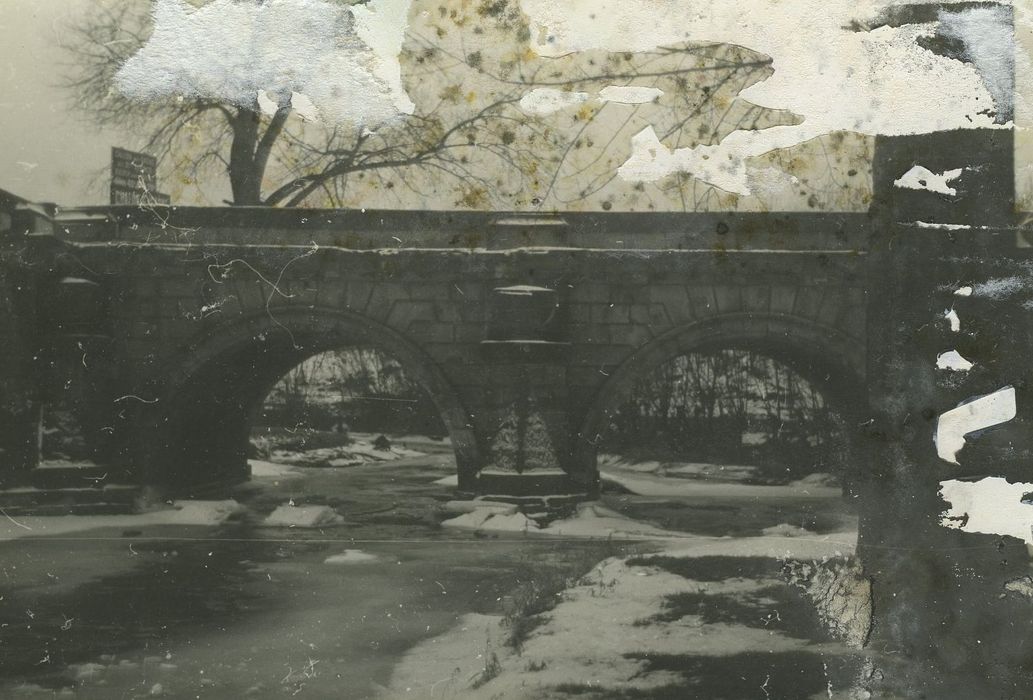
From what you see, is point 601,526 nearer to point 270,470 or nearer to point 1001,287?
point 270,470

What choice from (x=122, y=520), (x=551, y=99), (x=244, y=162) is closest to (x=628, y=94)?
(x=551, y=99)

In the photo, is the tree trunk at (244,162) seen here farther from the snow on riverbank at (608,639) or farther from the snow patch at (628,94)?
the snow on riverbank at (608,639)

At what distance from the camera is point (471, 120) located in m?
4.38

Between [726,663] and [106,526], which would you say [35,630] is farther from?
[726,663]

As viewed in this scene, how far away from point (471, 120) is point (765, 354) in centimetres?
191

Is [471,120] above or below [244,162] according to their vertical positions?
above

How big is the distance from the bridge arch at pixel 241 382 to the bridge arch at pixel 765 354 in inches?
25.9

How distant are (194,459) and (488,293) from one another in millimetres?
1705

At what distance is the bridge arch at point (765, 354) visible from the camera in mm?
4391

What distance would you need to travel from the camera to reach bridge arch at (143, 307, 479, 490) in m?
4.48

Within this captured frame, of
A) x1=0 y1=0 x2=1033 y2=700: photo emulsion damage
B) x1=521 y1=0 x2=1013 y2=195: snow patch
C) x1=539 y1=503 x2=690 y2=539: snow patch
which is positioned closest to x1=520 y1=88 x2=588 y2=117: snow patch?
x1=0 y1=0 x2=1033 y2=700: photo emulsion damage

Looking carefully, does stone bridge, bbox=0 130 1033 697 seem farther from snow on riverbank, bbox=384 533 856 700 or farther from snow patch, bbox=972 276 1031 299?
snow on riverbank, bbox=384 533 856 700

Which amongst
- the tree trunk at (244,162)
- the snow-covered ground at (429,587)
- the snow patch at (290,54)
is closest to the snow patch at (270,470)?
the snow-covered ground at (429,587)

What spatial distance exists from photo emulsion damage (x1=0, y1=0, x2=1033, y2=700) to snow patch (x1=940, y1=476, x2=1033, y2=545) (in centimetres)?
2
